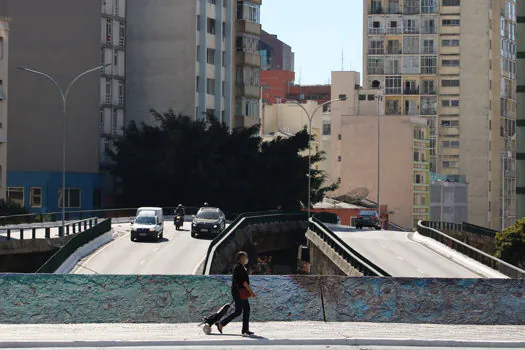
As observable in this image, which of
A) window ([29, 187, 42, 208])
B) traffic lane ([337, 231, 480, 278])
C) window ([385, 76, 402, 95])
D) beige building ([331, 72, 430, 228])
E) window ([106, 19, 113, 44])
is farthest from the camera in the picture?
window ([385, 76, 402, 95])

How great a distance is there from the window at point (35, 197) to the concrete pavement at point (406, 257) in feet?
83.4

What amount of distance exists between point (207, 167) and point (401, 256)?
3600 centimetres

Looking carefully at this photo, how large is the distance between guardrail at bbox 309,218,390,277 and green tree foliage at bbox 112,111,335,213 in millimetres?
20738

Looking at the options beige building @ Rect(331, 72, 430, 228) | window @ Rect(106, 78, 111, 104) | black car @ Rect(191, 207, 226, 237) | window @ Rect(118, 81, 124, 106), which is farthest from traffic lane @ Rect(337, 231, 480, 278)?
beige building @ Rect(331, 72, 430, 228)

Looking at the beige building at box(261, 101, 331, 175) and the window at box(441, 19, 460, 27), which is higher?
the window at box(441, 19, 460, 27)

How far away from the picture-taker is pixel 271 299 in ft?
87.5

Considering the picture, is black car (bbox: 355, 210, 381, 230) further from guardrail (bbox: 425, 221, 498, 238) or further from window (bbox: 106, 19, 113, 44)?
window (bbox: 106, 19, 113, 44)

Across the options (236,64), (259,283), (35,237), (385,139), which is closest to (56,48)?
(236,64)

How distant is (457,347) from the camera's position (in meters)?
23.3

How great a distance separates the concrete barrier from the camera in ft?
86.5

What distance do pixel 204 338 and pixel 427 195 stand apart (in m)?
124

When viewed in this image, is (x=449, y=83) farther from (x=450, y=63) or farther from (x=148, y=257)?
(x=148, y=257)

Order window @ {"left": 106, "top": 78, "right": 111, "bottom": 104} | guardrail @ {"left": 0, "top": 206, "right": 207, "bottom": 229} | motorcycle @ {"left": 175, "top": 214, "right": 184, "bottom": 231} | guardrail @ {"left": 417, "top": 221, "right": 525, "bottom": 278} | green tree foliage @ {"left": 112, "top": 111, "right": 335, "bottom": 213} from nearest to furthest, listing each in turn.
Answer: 1. guardrail @ {"left": 417, "top": 221, "right": 525, "bottom": 278}
2. guardrail @ {"left": 0, "top": 206, "right": 207, "bottom": 229}
3. motorcycle @ {"left": 175, "top": 214, "right": 184, "bottom": 231}
4. green tree foliage @ {"left": 112, "top": 111, "right": 335, "bottom": 213}
5. window @ {"left": 106, "top": 78, "right": 111, "bottom": 104}

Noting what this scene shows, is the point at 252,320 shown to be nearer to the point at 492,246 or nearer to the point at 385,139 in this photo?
the point at 492,246
